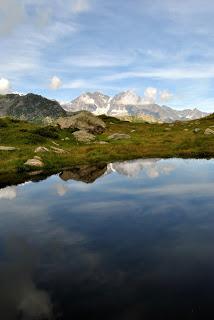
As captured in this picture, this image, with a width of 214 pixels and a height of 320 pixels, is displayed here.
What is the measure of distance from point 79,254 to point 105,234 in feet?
11.0

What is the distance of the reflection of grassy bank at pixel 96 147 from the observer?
54.4 meters

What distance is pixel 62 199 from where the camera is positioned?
34.0 meters

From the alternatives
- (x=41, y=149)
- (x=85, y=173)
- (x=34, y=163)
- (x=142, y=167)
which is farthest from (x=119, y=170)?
(x=41, y=149)

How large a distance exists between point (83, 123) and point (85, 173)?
164ft

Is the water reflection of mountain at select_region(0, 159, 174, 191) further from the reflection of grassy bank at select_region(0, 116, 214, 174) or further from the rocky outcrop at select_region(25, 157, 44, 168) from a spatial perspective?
the rocky outcrop at select_region(25, 157, 44, 168)

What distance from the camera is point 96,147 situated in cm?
7000

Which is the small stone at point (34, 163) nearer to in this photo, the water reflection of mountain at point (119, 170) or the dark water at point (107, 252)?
the water reflection of mountain at point (119, 170)

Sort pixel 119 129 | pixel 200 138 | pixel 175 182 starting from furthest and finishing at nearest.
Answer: pixel 119 129 < pixel 200 138 < pixel 175 182

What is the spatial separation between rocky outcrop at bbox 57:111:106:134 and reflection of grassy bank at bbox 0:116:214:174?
5.41 meters

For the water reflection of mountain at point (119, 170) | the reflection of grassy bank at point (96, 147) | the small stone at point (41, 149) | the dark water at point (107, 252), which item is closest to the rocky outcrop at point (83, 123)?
the reflection of grassy bank at point (96, 147)

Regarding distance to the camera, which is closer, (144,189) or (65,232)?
(65,232)

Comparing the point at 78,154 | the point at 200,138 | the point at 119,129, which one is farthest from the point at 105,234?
the point at 119,129

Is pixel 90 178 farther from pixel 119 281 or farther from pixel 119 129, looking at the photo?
pixel 119 129

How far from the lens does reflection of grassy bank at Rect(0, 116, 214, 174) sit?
54.4 m
